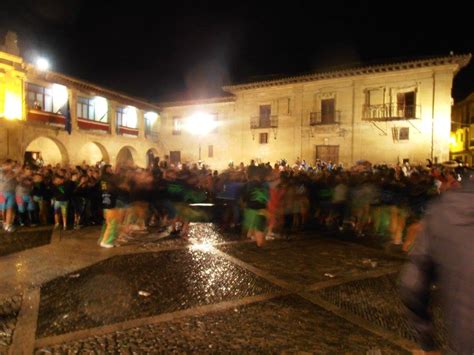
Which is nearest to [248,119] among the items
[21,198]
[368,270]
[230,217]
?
[230,217]

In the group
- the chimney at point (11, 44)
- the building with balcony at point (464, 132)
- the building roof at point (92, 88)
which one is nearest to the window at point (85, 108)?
the building roof at point (92, 88)

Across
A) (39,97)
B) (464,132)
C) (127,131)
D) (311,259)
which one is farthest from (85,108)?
(464,132)

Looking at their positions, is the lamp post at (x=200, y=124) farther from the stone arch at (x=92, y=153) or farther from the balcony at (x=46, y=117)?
the balcony at (x=46, y=117)

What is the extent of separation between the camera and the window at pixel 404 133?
80.7 ft

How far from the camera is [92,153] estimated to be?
2950cm

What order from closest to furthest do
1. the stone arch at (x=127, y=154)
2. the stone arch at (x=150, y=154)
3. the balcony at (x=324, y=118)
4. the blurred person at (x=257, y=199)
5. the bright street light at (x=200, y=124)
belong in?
the blurred person at (x=257, y=199) < the balcony at (x=324, y=118) < the stone arch at (x=127, y=154) < the bright street light at (x=200, y=124) < the stone arch at (x=150, y=154)

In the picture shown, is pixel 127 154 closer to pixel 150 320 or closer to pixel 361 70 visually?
pixel 361 70

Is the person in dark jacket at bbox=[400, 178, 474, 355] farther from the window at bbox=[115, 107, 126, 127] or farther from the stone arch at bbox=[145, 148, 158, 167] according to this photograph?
the stone arch at bbox=[145, 148, 158, 167]

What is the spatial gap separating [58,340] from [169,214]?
6687 mm

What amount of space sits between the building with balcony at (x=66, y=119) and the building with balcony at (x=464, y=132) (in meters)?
32.1

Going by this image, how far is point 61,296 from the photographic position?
5605 millimetres

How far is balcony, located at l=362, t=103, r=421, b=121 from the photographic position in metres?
24.1

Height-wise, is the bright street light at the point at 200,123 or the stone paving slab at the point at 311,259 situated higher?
the bright street light at the point at 200,123

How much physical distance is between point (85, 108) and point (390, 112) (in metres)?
20.7
